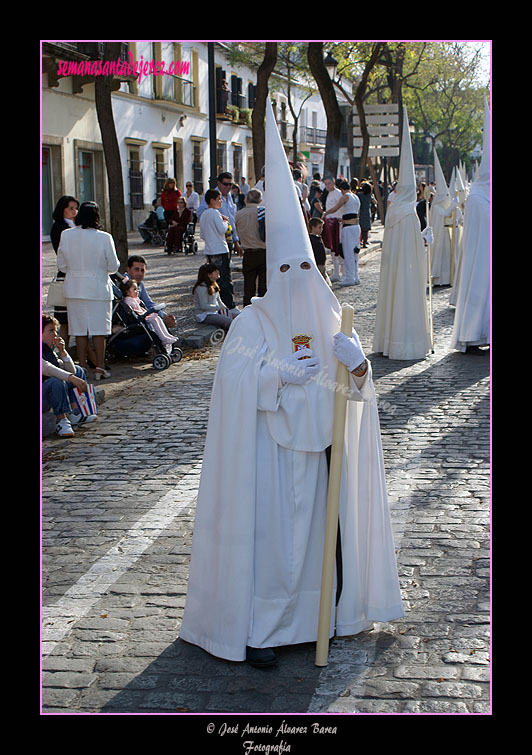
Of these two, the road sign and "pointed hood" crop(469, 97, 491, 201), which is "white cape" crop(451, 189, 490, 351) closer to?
"pointed hood" crop(469, 97, 491, 201)

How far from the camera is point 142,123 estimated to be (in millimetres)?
38188

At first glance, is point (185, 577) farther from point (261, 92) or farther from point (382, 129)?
point (382, 129)

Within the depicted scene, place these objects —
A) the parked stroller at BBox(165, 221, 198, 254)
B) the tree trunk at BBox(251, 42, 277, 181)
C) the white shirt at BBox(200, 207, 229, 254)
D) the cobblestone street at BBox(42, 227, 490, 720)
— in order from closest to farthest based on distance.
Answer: the cobblestone street at BBox(42, 227, 490, 720) → the white shirt at BBox(200, 207, 229, 254) → the tree trunk at BBox(251, 42, 277, 181) → the parked stroller at BBox(165, 221, 198, 254)

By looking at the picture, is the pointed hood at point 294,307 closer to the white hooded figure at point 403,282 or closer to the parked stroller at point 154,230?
the white hooded figure at point 403,282

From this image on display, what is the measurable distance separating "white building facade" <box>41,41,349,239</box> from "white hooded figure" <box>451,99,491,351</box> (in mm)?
10880

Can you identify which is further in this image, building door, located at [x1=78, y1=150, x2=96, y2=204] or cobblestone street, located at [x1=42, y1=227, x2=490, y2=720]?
building door, located at [x1=78, y1=150, x2=96, y2=204]

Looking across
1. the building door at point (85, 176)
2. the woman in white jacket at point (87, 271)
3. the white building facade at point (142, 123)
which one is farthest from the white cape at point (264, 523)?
the building door at point (85, 176)

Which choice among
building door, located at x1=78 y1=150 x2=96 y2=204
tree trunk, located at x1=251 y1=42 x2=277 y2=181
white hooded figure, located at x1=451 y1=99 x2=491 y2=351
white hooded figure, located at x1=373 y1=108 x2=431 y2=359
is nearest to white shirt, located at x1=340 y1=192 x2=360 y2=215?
tree trunk, located at x1=251 y1=42 x2=277 y2=181

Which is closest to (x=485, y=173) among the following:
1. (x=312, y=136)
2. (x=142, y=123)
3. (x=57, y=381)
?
(x=57, y=381)

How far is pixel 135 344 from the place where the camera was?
1132cm

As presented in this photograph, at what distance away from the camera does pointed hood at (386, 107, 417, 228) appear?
11867mm

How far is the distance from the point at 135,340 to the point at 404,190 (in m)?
3.91
